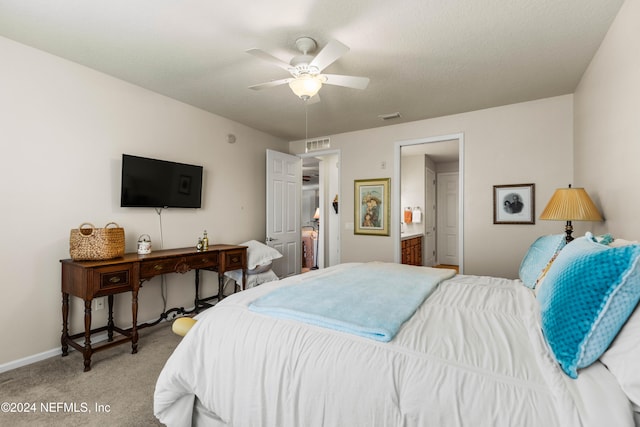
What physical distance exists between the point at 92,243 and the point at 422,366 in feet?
8.69

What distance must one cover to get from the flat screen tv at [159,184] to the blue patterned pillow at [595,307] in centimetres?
334

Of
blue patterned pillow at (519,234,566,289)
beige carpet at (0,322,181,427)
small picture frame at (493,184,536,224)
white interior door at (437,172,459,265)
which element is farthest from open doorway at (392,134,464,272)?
beige carpet at (0,322,181,427)

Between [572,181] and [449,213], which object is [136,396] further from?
[449,213]

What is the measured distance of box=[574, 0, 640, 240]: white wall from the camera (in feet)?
5.93

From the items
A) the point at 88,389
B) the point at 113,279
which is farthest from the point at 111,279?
the point at 88,389

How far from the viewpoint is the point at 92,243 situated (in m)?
2.49

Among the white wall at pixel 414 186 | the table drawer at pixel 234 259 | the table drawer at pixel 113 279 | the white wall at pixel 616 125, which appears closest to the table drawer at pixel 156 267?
the table drawer at pixel 113 279

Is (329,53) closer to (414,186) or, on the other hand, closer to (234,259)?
(234,259)

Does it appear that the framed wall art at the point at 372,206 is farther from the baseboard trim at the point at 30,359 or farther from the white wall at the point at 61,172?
the baseboard trim at the point at 30,359

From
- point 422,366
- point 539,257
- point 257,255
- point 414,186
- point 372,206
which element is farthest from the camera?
point 414,186

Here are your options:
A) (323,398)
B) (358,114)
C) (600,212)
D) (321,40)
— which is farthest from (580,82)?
(323,398)

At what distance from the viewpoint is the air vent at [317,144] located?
496cm

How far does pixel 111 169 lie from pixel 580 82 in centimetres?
464

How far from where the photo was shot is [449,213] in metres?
7.30
